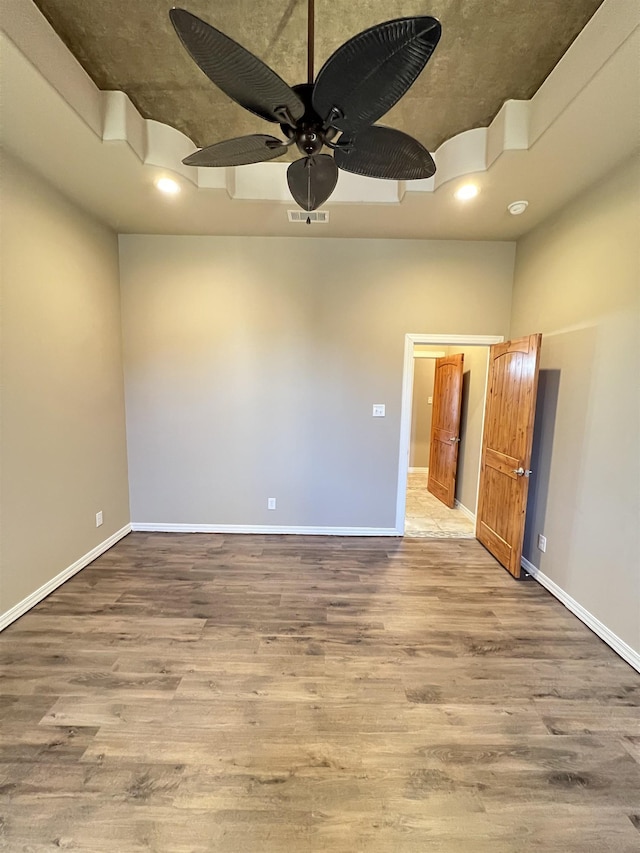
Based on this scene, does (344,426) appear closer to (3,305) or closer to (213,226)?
(213,226)

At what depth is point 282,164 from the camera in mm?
2590

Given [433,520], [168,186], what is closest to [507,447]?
[433,520]

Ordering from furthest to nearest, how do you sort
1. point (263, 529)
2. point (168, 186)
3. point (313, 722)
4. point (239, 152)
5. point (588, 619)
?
point (263, 529), point (168, 186), point (588, 619), point (313, 722), point (239, 152)

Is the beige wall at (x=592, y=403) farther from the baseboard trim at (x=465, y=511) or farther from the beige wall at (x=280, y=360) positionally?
the baseboard trim at (x=465, y=511)

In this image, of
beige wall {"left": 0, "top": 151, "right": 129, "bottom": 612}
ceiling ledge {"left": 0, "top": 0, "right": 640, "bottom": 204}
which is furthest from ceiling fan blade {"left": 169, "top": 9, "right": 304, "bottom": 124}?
beige wall {"left": 0, "top": 151, "right": 129, "bottom": 612}

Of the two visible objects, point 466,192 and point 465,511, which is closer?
point 466,192

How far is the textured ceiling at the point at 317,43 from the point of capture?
5.24 feet

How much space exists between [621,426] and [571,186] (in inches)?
67.3

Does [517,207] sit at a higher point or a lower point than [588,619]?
higher

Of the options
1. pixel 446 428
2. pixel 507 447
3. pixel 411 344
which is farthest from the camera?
pixel 446 428

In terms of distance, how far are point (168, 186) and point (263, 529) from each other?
10.2ft

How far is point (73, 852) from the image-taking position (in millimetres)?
1116

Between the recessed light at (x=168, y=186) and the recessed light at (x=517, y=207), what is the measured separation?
253 centimetres

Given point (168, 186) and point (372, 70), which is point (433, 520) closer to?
point (372, 70)
